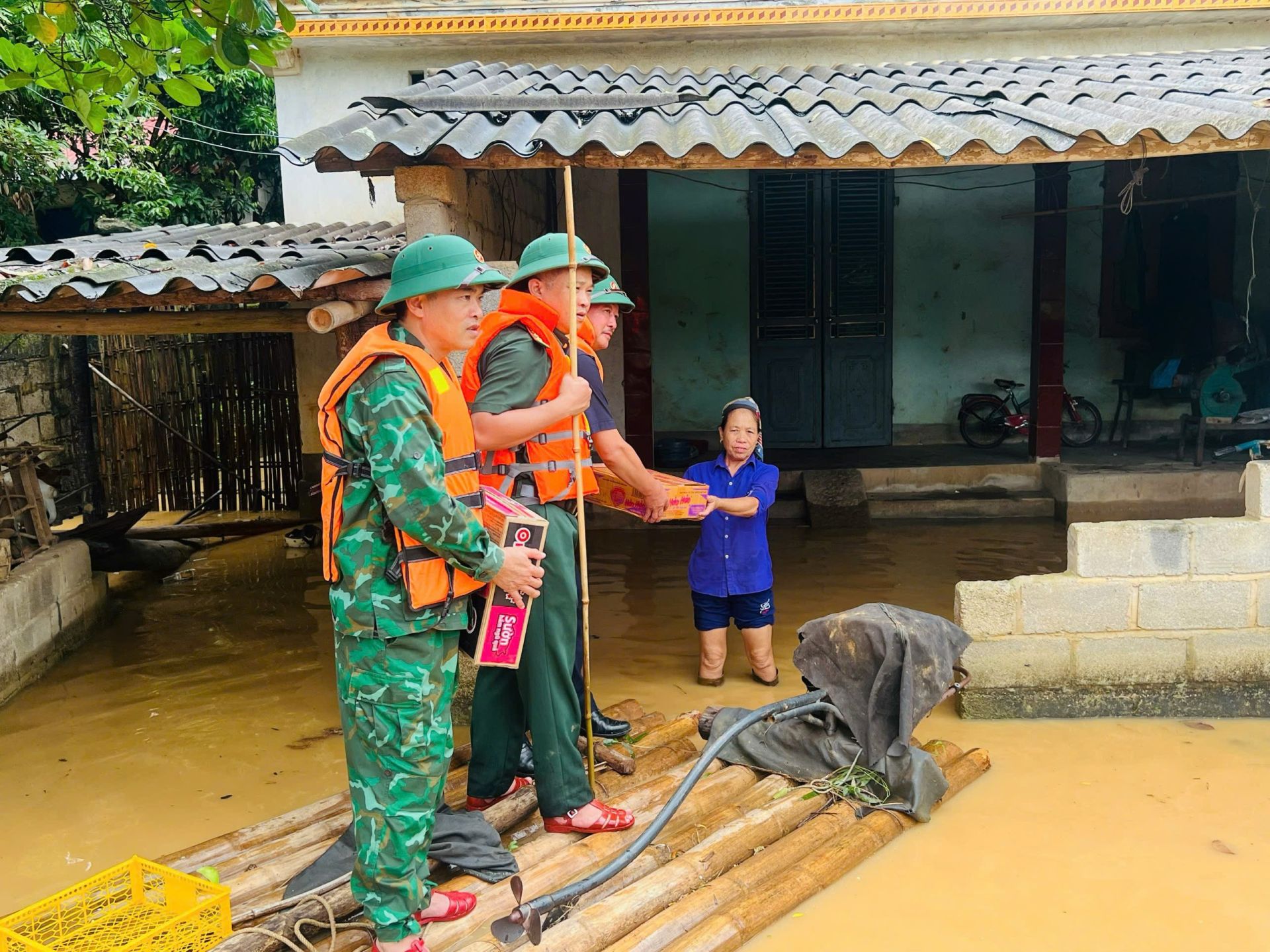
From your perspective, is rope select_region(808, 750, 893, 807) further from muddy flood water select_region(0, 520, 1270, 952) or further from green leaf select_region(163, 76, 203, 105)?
green leaf select_region(163, 76, 203, 105)

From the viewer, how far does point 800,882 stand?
367 centimetres

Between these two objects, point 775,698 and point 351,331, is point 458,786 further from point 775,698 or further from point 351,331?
point 351,331

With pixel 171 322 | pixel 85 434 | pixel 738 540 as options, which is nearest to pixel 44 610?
pixel 171 322

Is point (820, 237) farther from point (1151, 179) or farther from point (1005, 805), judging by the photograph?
point (1005, 805)

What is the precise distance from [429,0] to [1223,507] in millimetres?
8044

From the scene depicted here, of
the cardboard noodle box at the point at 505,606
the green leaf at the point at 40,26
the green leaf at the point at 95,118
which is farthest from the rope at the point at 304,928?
the green leaf at the point at 40,26

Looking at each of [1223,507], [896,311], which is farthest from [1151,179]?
[1223,507]

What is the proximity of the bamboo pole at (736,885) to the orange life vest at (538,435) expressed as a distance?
4.66ft

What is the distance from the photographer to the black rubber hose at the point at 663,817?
3219 millimetres

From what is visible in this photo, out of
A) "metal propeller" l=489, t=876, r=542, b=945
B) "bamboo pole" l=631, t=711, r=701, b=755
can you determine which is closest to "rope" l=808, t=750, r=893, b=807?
"bamboo pole" l=631, t=711, r=701, b=755

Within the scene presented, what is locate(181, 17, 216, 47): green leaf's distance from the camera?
3.62 meters

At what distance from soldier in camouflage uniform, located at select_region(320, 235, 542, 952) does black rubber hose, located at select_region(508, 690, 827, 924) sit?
39 cm

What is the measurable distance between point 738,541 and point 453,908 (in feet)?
8.98

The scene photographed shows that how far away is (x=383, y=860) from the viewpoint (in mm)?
2926
